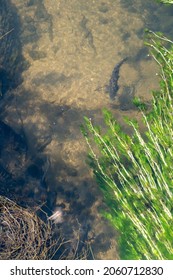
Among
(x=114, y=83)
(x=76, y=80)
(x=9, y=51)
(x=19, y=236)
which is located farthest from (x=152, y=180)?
(x=9, y=51)

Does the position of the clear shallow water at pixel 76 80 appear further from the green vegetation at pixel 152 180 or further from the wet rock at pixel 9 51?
the green vegetation at pixel 152 180

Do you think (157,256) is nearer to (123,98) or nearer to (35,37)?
(123,98)

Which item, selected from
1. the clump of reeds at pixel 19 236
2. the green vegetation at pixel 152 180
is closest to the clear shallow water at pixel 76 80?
the clump of reeds at pixel 19 236

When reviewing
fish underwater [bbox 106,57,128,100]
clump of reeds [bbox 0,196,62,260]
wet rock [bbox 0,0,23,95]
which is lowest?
clump of reeds [bbox 0,196,62,260]

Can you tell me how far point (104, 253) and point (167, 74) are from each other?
4.24 meters

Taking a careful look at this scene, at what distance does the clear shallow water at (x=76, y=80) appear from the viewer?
755 cm

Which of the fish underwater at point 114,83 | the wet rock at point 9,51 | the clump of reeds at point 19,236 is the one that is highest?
the wet rock at point 9,51

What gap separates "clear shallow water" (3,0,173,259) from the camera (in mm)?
7547

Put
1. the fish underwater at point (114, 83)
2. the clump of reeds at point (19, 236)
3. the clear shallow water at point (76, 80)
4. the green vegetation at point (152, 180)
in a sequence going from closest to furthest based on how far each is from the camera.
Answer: the green vegetation at point (152, 180), the clump of reeds at point (19, 236), the clear shallow water at point (76, 80), the fish underwater at point (114, 83)

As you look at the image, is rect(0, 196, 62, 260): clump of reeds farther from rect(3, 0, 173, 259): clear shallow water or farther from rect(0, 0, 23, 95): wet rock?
rect(0, 0, 23, 95): wet rock

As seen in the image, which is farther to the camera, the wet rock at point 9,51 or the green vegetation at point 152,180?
the wet rock at point 9,51

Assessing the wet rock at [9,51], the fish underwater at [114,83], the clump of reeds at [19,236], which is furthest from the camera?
the wet rock at [9,51]

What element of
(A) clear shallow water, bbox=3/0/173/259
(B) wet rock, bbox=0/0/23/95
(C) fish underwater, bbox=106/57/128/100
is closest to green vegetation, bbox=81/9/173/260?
(A) clear shallow water, bbox=3/0/173/259

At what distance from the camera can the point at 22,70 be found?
916 centimetres
